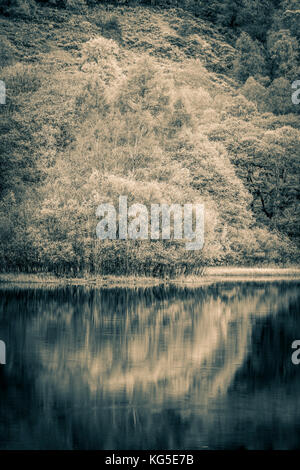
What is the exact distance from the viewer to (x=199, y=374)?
13.3 metres

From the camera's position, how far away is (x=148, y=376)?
42.9 ft

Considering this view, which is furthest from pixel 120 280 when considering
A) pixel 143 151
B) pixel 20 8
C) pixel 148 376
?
pixel 20 8

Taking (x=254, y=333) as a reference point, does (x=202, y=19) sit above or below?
above

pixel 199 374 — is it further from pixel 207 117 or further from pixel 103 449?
pixel 207 117

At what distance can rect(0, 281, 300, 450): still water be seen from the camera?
31.7 feet

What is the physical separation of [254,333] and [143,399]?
732 cm

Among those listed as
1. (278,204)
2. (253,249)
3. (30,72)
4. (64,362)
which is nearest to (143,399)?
(64,362)

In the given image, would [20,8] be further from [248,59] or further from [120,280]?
[120,280]

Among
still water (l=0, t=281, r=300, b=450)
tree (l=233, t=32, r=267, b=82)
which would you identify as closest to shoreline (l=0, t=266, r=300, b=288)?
still water (l=0, t=281, r=300, b=450)

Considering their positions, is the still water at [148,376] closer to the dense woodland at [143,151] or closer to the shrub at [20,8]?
the dense woodland at [143,151]

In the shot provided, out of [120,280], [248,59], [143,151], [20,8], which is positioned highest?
[20,8]

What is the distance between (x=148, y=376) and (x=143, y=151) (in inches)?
1140
